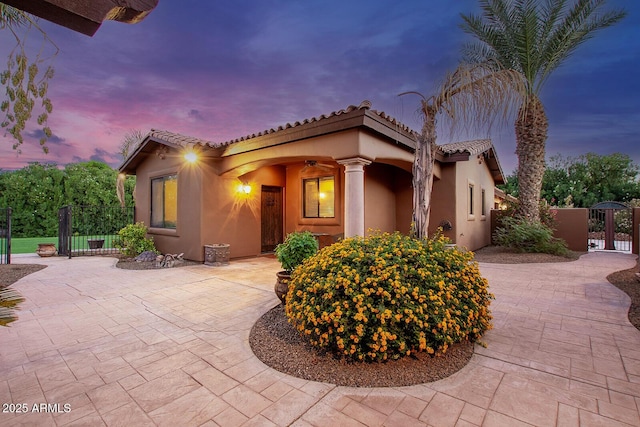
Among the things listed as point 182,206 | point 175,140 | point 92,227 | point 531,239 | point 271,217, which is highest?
point 175,140

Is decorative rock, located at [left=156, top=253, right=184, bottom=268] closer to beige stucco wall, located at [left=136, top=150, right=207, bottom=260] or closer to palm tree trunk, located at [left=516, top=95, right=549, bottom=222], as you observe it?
beige stucco wall, located at [left=136, top=150, right=207, bottom=260]

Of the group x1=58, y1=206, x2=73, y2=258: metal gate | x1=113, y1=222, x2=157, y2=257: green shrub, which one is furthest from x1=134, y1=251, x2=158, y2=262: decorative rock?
x1=58, y1=206, x2=73, y2=258: metal gate

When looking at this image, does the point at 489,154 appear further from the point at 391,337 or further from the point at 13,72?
the point at 13,72

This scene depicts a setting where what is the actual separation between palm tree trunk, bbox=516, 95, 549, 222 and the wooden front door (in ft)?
27.3

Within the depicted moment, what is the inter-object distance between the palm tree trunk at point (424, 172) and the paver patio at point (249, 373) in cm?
162

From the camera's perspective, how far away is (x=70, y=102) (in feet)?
30.1

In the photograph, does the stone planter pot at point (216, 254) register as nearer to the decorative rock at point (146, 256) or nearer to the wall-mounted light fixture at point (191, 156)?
the decorative rock at point (146, 256)

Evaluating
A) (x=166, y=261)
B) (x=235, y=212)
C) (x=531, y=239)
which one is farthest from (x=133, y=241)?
(x=531, y=239)

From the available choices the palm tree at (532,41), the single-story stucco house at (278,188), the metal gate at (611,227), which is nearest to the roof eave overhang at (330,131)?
the single-story stucco house at (278,188)

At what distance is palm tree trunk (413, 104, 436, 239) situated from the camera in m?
4.16

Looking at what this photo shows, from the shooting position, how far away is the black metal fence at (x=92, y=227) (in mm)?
10199

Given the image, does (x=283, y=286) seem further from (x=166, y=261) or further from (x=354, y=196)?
(x=166, y=261)

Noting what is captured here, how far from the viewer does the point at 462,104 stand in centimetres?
396

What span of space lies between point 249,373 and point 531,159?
11.3 meters
